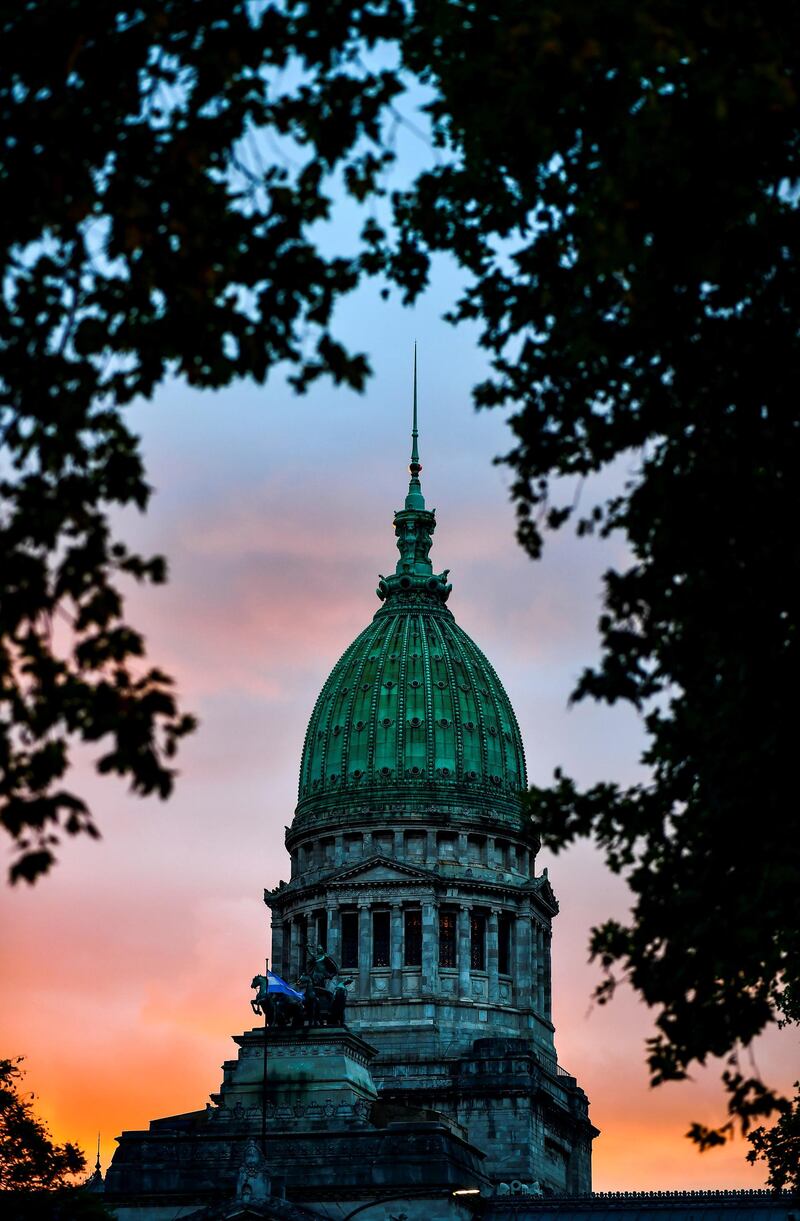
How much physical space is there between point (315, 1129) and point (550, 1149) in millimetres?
23823

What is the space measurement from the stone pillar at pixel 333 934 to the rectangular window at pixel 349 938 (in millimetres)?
404

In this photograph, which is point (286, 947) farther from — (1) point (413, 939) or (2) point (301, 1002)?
(2) point (301, 1002)

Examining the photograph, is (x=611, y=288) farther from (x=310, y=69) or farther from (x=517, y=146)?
(x=310, y=69)

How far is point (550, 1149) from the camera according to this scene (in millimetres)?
117688

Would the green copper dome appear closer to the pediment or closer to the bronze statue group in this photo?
the pediment

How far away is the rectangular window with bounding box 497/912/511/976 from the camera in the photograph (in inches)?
4889

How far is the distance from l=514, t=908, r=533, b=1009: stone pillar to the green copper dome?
5.90 metres

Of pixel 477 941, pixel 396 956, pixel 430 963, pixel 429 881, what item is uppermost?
pixel 429 881

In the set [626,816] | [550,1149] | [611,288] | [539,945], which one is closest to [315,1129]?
[550,1149]

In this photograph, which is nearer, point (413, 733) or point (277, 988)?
point (277, 988)

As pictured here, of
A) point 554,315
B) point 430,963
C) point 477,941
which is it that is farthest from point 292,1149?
point 554,315

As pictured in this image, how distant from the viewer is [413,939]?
121938 mm

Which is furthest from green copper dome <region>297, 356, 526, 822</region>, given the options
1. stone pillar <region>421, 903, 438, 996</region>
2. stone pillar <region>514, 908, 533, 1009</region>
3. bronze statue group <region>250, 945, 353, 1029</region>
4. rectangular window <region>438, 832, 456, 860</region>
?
bronze statue group <region>250, 945, 353, 1029</region>

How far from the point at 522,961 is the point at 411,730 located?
43.3 feet
